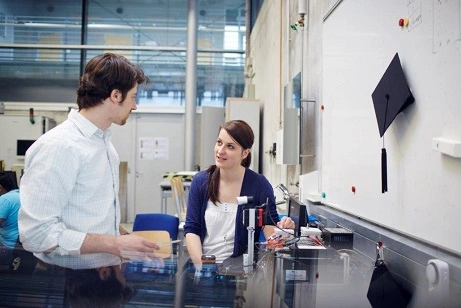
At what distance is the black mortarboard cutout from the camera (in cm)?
166

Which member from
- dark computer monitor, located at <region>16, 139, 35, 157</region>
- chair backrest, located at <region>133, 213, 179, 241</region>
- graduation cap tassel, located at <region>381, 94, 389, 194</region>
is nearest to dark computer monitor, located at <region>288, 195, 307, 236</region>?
graduation cap tassel, located at <region>381, 94, 389, 194</region>

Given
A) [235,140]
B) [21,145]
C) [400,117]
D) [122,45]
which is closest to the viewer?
[400,117]

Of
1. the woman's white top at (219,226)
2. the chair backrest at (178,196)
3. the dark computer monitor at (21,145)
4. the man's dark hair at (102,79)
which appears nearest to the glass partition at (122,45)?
the dark computer monitor at (21,145)

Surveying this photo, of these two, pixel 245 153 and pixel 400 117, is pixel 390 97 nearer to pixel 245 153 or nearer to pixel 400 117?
pixel 400 117

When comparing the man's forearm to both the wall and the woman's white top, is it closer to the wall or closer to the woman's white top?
the wall

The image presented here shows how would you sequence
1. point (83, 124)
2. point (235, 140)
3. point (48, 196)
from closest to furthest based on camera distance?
1. point (48, 196)
2. point (83, 124)
3. point (235, 140)

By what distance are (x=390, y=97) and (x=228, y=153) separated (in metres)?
0.78

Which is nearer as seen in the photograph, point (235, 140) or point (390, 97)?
point (390, 97)

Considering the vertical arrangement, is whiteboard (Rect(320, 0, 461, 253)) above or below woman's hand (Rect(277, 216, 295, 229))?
above

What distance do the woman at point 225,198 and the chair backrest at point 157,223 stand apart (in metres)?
1.13

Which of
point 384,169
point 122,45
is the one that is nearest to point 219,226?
point 384,169

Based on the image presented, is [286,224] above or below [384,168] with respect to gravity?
below

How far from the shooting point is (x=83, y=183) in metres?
1.24

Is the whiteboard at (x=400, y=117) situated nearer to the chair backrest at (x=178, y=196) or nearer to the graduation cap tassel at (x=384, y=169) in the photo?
the graduation cap tassel at (x=384, y=169)
